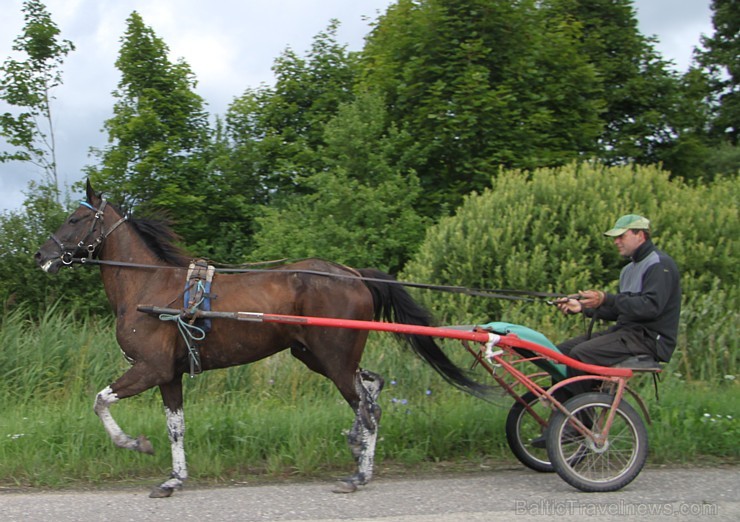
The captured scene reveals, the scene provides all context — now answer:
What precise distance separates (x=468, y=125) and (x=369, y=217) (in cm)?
259

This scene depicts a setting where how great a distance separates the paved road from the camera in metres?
4.63

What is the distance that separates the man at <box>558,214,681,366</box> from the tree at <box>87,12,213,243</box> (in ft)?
28.0

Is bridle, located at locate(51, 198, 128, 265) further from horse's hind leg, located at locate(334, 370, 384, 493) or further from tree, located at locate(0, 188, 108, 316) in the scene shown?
tree, located at locate(0, 188, 108, 316)

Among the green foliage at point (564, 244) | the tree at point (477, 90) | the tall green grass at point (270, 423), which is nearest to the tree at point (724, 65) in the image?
the tree at point (477, 90)

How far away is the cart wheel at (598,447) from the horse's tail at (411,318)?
2.70 feet

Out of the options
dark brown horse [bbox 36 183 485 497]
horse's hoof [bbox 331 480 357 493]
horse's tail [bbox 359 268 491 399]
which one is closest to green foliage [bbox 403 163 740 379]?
horse's tail [bbox 359 268 491 399]

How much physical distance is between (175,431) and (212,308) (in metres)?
0.94

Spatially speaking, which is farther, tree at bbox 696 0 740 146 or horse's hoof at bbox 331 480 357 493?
tree at bbox 696 0 740 146

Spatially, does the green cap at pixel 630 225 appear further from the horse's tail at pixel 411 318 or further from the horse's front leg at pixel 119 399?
the horse's front leg at pixel 119 399

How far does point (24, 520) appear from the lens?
455 centimetres

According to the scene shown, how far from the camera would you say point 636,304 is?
5293 mm

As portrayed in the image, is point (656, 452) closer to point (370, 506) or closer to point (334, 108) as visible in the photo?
point (370, 506)

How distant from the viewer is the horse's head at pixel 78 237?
18.8ft

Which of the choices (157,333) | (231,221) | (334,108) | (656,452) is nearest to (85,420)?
A: (157,333)
